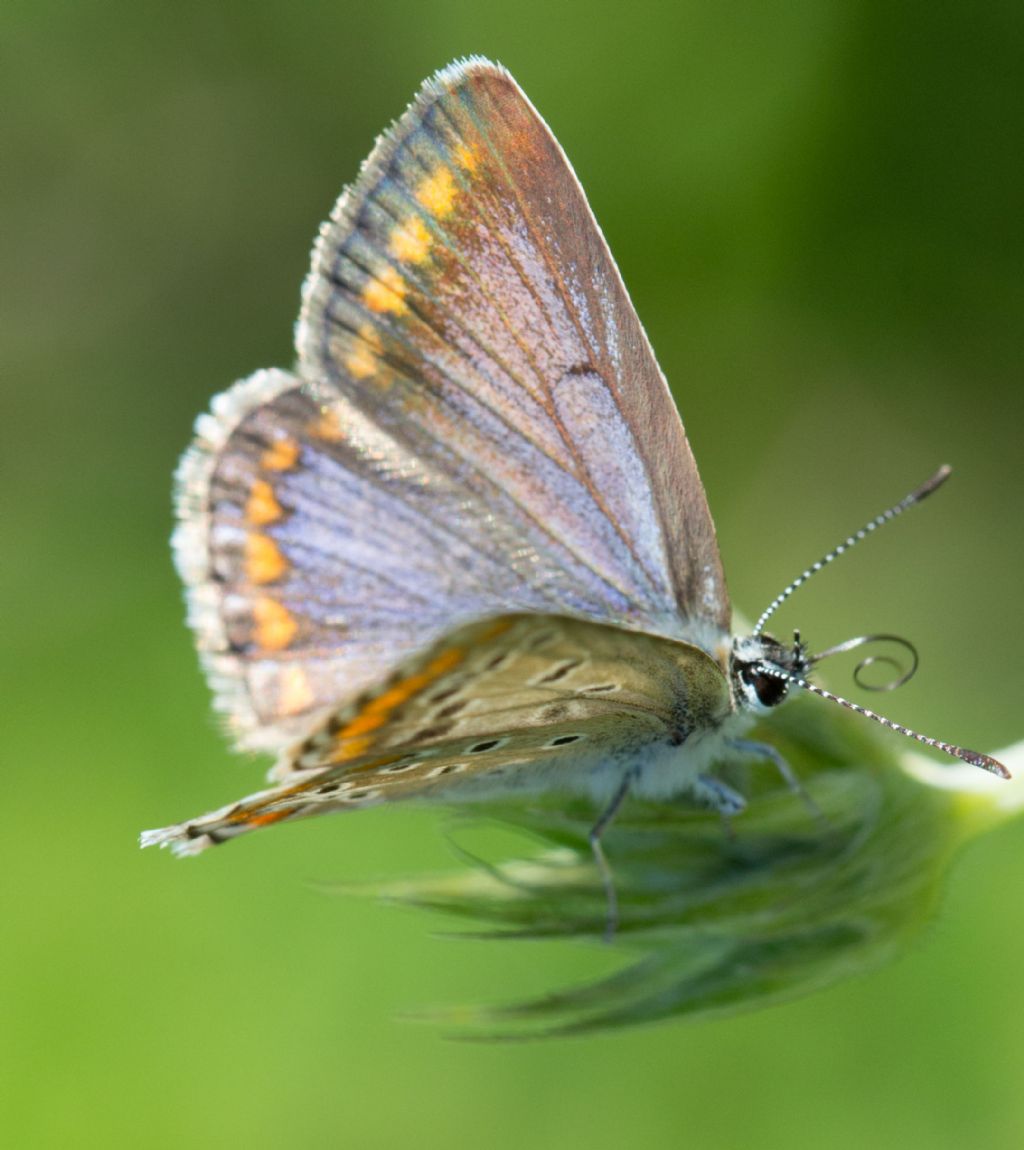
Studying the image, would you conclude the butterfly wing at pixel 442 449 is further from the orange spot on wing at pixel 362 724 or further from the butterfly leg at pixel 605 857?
the orange spot on wing at pixel 362 724

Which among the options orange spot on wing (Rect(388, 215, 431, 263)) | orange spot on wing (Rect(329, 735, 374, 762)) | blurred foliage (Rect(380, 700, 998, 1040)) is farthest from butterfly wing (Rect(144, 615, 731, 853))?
orange spot on wing (Rect(388, 215, 431, 263))

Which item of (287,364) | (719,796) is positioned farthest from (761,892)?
(287,364)

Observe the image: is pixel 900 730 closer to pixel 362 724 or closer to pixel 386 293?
pixel 362 724

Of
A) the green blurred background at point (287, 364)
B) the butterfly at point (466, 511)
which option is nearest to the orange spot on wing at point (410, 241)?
the butterfly at point (466, 511)

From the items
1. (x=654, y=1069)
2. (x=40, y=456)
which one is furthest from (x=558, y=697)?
(x=40, y=456)

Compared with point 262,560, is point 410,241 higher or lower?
higher

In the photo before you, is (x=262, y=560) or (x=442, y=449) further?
(x=262, y=560)

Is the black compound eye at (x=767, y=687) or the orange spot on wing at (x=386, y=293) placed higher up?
the orange spot on wing at (x=386, y=293)
